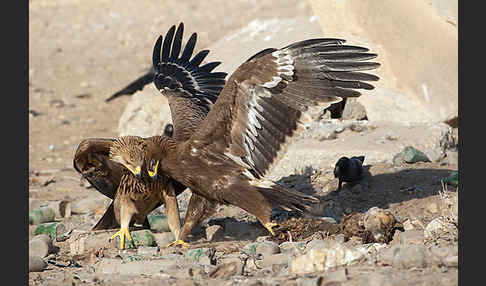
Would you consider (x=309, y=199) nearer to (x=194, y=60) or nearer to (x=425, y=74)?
(x=194, y=60)

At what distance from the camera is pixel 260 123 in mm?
5965

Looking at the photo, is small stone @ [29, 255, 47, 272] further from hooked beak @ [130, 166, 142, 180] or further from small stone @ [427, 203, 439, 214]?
small stone @ [427, 203, 439, 214]

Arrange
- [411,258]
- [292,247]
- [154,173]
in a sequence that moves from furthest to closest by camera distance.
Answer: [154,173] < [292,247] < [411,258]

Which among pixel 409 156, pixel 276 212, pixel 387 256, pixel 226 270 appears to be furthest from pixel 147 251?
pixel 409 156

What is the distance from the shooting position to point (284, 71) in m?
5.86

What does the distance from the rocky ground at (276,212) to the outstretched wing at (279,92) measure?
0.72 meters

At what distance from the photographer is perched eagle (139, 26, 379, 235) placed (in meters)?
5.84

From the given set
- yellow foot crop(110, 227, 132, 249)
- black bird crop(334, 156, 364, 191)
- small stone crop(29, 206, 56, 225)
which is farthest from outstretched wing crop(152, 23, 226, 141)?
small stone crop(29, 206, 56, 225)

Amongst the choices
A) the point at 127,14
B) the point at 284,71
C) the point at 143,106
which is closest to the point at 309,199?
the point at 284,71

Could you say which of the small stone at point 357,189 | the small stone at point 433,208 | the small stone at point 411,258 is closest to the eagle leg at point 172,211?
the small stone at point 357,189

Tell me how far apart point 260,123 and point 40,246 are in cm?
190

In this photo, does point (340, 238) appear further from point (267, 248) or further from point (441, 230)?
point (441, 230)

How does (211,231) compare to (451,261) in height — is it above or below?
above

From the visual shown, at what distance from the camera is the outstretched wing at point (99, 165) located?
6200 millimetres
